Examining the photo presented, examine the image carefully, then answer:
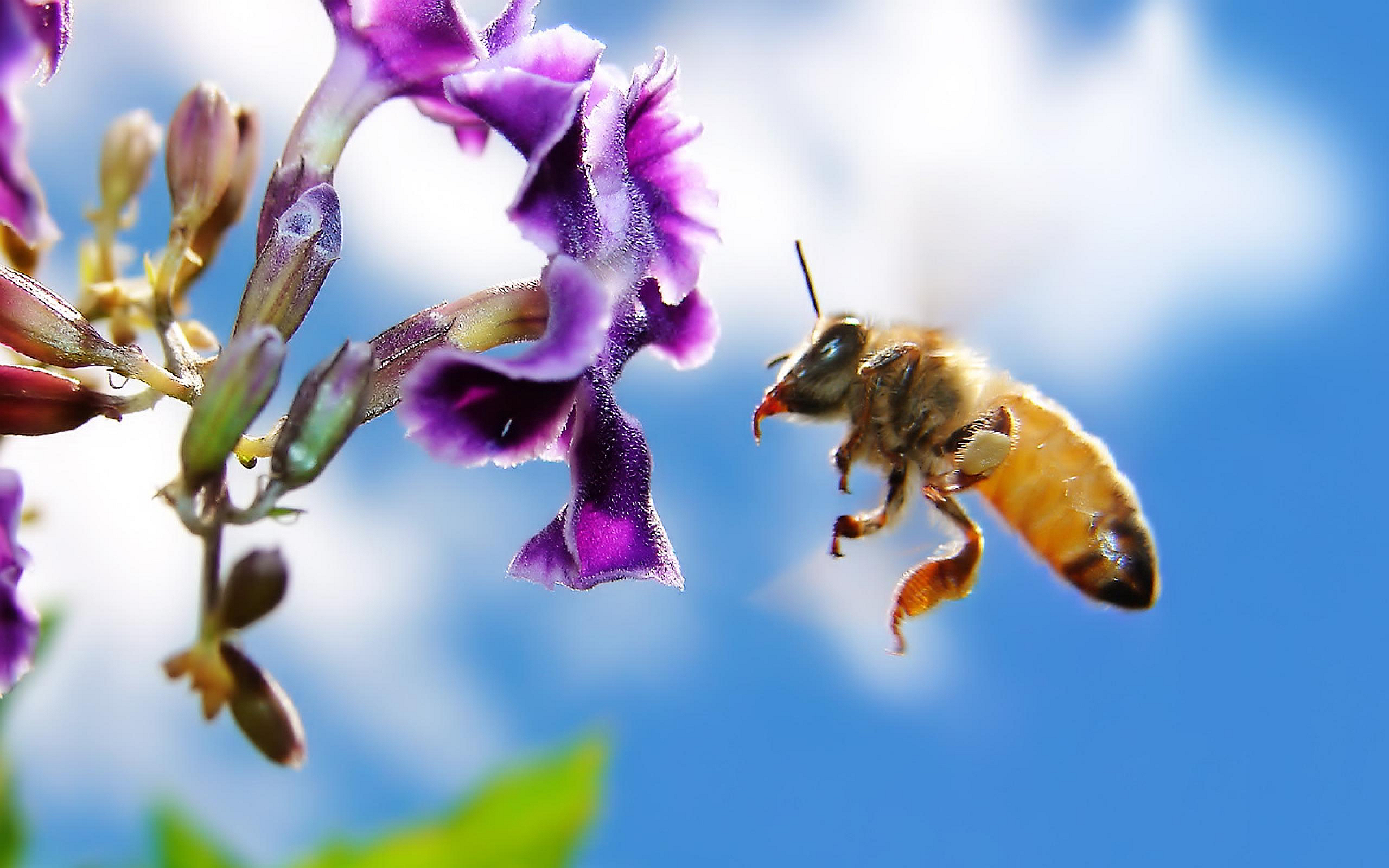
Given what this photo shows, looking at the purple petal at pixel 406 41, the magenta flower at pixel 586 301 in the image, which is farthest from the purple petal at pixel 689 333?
the purple petal at pixel 406 41

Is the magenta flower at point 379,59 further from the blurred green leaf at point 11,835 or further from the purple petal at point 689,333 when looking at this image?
the blurred green leaf at point 11,835

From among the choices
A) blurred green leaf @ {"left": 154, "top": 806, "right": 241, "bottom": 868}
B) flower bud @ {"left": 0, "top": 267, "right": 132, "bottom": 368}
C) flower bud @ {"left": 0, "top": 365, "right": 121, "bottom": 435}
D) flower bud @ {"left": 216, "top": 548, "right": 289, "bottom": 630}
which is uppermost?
blurred green leaf @ {"left": 154, "top": 806, "right": 241, "bottom": 868}

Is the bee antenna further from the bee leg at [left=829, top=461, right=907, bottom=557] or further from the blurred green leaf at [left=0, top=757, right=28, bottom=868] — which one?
Result: the blurred green leaf at [left=0, top=757, right=28, bottom=868]

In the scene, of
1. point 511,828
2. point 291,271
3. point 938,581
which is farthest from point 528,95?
point 511,828

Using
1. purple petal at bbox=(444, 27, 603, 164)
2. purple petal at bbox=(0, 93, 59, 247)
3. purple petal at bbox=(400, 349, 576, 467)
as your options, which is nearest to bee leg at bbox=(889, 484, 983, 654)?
purple petal at bbox=(400, 349, 576, 467)

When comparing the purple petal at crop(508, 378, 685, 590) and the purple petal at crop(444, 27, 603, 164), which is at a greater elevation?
the purple petal at crop(444, 27, 603, 164)

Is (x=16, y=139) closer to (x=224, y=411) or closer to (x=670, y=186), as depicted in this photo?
(x=224, y=411)
